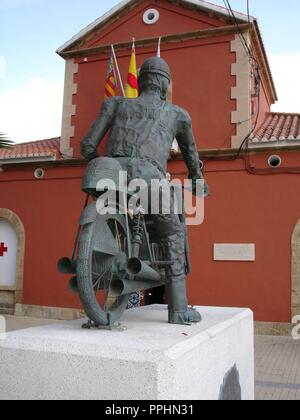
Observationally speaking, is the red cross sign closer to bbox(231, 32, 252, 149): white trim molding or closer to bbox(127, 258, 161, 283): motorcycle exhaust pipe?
bbox(231, 32, 252, 149): white trim molding

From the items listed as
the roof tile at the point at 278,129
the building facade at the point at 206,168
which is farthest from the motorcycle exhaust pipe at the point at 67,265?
the roof tile at the point at 278,129

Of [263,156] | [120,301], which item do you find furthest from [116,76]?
[120,301]

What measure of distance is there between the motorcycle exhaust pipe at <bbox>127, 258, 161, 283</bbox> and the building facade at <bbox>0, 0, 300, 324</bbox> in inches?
243

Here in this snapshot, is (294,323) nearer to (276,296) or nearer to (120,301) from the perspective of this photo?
(276,296)

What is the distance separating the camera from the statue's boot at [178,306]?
2.84 meters

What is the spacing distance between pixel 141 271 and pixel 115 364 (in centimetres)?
78

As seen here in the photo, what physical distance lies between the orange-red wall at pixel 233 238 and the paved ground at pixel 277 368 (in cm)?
79

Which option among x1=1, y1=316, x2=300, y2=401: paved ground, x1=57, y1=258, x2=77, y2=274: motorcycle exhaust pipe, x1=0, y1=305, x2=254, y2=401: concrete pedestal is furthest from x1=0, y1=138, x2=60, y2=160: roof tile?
x1=0, y1=305, x2=254, y2=401: concrete pedestal

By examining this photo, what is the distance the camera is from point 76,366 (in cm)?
190

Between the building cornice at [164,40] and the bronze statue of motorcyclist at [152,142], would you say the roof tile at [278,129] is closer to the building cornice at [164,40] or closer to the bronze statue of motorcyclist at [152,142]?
the building cornice at [164,40]

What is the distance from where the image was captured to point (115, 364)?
1.83 meters

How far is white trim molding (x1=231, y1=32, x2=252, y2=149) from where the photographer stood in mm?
9278

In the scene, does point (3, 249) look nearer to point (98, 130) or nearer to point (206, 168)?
point (206, 168)

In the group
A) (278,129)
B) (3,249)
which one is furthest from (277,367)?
(3,249)
